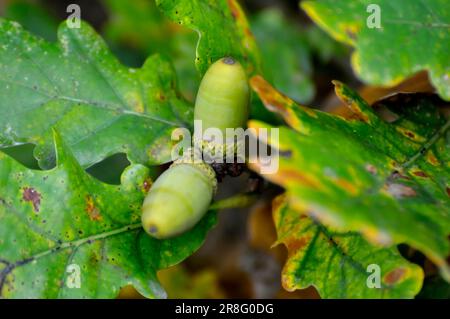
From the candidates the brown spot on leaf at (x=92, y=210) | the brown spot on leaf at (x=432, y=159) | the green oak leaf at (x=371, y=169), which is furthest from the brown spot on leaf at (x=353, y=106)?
the brown spot on leaf at (x=92, y=210)

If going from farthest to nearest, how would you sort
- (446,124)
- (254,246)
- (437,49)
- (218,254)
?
(218,254) → (254,246) → (446,124) → (437,49)

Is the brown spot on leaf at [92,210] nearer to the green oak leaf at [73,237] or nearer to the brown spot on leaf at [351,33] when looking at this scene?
the green oak leaf at [73,237]

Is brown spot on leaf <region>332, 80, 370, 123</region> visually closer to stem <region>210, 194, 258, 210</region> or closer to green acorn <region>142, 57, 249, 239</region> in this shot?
green acorn <region>142, 57, 249, 239</region>

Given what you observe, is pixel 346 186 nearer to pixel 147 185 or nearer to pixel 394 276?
pixel 394 276

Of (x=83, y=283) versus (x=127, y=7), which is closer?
(x=83, y=283)

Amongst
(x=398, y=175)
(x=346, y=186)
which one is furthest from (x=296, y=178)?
(x=398, y=175)

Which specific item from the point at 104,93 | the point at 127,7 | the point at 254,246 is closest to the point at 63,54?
the point at 104,93

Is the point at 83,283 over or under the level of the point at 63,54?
under

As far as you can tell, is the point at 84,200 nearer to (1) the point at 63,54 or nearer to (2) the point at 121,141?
(2) the point at 121,141
